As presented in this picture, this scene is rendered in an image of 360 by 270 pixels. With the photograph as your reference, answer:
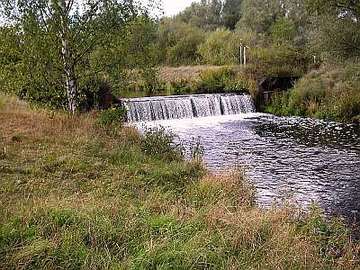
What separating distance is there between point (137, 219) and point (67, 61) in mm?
8160

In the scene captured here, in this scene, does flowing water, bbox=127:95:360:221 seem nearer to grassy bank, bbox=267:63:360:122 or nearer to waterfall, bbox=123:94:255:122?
waterfall, bbox=123:94:255:122

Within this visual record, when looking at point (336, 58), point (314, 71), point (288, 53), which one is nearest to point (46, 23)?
point (336, 58)

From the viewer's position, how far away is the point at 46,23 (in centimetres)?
1280

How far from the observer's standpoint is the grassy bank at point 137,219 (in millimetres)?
5288


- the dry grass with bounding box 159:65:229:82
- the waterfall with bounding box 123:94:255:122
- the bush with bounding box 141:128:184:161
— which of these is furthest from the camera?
the dry grass with bounding box 159:65:229:82

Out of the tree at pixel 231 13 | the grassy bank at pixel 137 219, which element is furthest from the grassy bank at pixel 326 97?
the tree at pixel 231 13

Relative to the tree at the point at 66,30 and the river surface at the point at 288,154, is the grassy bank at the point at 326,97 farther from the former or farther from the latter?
the tree at the point at 66,30

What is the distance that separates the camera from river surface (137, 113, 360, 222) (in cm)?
1016

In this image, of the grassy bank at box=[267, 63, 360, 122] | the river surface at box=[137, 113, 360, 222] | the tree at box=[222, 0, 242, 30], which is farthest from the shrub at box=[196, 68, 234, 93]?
the tree at box=[222, 0, 242, 30]

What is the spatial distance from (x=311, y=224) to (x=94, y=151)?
5.14 meters

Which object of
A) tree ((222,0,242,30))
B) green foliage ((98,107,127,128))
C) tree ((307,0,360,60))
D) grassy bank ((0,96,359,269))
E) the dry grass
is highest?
tree ((222,0,242,30))

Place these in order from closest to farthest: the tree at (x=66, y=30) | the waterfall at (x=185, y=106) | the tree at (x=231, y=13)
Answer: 1. the tree at (x=66, y=30)
2. the waterfall at (x=185, y=106)
3. the tree at (x=231, y=13)

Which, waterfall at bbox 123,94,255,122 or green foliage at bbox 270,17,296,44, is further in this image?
green foliage at bbox 270,17,296,44

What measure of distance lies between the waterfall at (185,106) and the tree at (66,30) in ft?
28.1
